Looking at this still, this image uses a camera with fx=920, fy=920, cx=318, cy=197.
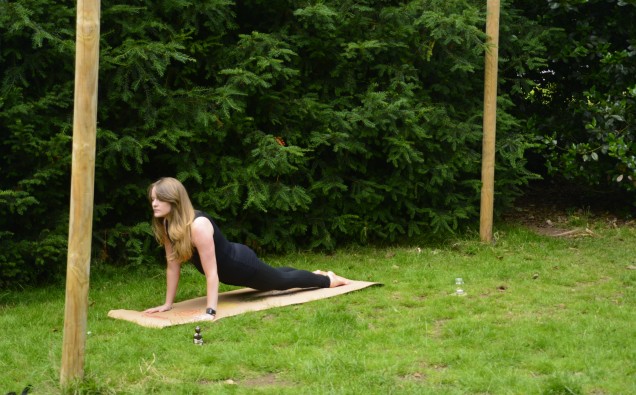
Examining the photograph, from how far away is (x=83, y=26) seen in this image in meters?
5.22

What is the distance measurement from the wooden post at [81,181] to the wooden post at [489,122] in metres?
6.59

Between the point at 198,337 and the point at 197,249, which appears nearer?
the point at 198,337

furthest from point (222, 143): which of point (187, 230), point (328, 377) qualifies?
point (328, 377)

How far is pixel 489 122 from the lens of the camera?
1100 cm

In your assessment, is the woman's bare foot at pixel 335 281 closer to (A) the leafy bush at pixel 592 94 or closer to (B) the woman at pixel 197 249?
(B) the woman at pixel 197 249

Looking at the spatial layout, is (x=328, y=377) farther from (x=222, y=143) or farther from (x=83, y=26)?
(x=222, y=143)

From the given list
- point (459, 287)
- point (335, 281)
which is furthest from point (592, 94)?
point (335, 281)

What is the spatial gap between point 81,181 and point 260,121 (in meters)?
5.16

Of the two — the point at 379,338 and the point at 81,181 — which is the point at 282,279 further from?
the point at 81,181

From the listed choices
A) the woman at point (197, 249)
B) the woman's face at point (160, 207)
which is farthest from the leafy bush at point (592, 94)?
the woman's face at point (160, 207)

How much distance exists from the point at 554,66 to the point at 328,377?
8.83 m

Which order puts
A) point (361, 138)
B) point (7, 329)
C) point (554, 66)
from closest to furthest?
point (7, 329), point (361, 138), point (554, 66)

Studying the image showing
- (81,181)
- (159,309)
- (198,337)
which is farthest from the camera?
(159,309)

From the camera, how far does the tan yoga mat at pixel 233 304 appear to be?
7.43 m
